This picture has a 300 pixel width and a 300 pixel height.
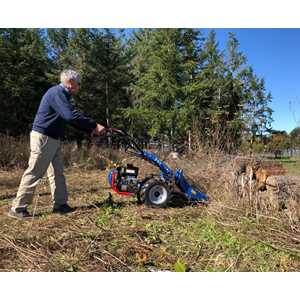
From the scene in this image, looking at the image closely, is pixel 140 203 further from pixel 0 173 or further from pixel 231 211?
pixel 0 173

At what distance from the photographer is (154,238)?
3186 millimetres

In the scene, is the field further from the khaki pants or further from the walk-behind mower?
the khaki pants

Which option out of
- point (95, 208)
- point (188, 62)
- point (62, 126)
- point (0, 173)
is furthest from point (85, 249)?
point (188, 62)

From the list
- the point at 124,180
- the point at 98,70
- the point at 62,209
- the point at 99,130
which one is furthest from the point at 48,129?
the point at 98,70

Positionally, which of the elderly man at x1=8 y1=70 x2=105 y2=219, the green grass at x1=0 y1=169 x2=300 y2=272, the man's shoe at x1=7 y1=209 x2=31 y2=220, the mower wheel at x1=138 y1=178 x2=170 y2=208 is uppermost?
the elderly man at x1=8 y1=70 x2=105 y2=219

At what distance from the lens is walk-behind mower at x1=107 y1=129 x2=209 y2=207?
4.38m

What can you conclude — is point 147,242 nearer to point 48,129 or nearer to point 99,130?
point 99,130

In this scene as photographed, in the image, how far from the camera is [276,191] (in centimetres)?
397

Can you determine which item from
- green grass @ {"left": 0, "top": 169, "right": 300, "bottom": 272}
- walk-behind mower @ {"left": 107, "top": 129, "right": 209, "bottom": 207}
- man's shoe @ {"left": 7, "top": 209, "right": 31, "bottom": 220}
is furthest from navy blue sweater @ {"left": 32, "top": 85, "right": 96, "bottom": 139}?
green grass @ {"left": 0, "top": 169, "right": 300, "bottom": 272}

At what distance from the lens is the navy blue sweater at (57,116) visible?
12.1 ft

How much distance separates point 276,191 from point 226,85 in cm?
2055

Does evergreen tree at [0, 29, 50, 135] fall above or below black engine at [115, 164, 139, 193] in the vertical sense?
above

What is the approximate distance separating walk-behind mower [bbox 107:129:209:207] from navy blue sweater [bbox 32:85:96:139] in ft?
2.47
